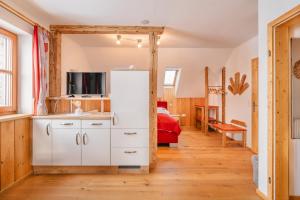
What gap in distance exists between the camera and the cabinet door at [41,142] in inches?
134

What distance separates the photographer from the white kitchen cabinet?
345cm

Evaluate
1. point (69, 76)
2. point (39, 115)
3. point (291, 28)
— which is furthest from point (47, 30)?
point (291, 28)

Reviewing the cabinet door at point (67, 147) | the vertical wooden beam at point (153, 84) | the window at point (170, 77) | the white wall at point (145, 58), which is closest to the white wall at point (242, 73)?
the white wall at point (145, 58)

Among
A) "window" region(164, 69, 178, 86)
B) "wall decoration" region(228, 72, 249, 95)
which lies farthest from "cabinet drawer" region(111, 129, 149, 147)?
"window" region(164, 69, 178, 86)

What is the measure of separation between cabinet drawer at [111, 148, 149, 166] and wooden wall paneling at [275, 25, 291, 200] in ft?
5.97

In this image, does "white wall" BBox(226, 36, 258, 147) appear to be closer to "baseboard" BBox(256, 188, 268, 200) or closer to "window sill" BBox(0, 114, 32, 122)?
"baseboard" BBox(256, 188, 268, 200)

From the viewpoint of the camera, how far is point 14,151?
9.98 feet

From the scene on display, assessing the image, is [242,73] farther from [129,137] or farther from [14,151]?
[14,151]

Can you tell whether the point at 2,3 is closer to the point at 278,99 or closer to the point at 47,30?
the point at 47,30

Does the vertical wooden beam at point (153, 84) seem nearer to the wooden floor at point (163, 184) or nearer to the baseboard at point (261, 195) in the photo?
the wooden floor at point (163, 184)

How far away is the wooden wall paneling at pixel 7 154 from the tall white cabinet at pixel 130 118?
4.49ft

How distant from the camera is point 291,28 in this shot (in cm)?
247

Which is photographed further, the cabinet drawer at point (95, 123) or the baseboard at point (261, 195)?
the cabinet drawer at point (95, 123)

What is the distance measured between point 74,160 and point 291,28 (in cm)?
341
